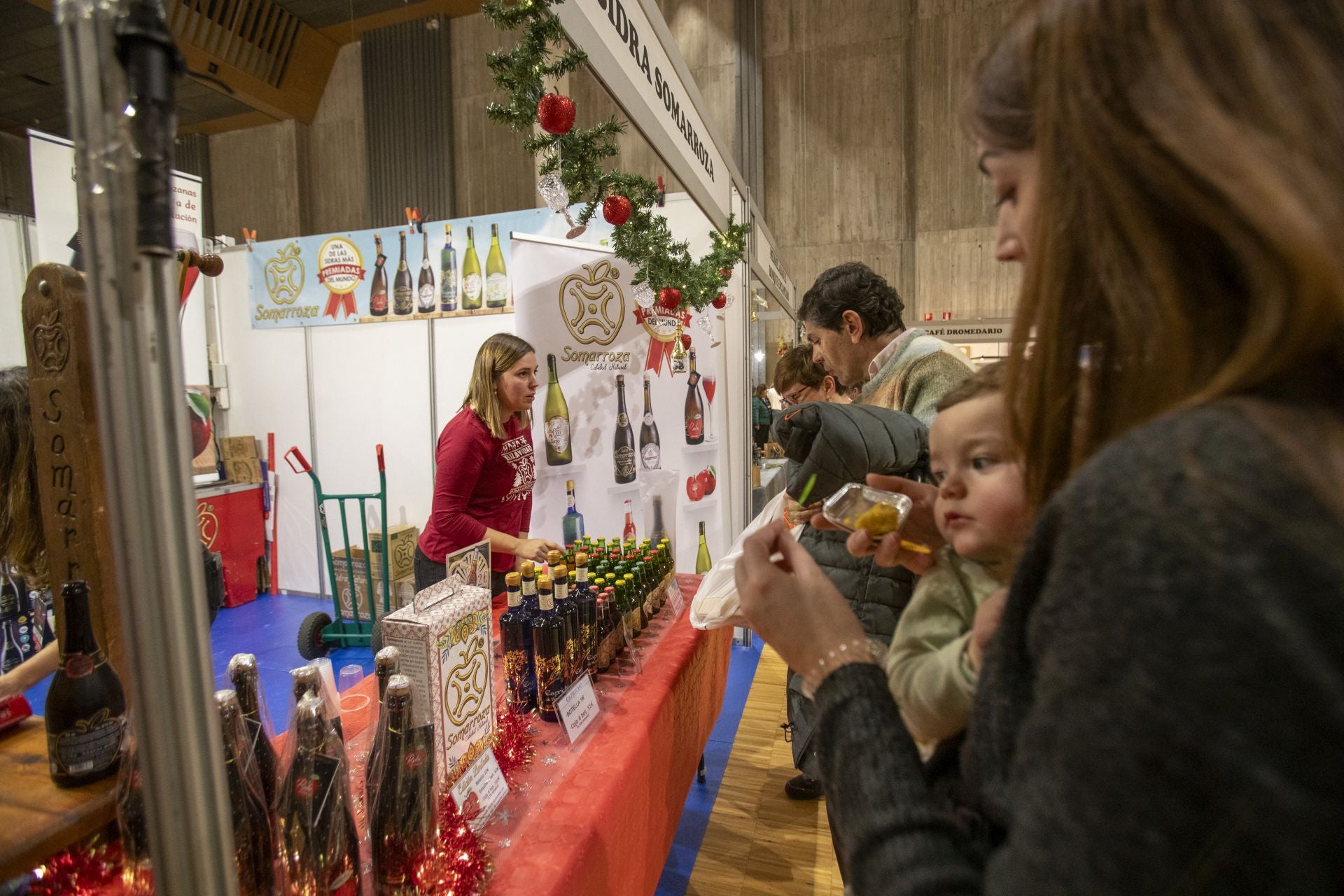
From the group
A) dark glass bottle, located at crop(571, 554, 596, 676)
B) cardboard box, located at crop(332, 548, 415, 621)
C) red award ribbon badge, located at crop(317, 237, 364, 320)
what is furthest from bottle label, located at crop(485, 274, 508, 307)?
dark glass bottle, located at crop(571, 554, 596, 676)

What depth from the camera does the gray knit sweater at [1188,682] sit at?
29cm

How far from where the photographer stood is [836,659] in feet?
2.05

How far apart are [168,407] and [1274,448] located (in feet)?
1.93

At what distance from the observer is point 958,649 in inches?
34.2

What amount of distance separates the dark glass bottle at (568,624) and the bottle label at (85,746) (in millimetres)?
777

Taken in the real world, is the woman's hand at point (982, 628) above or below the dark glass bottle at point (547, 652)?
above

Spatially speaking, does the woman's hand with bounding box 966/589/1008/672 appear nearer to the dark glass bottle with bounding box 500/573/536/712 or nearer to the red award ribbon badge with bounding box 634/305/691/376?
the dark glass bottle with bounding box 500/573/536/712

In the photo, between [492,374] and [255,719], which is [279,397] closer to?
[492,374]

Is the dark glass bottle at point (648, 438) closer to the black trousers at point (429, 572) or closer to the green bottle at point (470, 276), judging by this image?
the black trousers at point (429, 572)

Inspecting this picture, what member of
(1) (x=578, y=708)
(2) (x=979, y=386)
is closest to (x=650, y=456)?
(1) (x=578, y=708)

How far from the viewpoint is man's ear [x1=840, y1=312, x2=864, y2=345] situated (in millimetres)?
2137

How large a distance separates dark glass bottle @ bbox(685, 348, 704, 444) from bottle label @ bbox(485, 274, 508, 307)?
1539mm

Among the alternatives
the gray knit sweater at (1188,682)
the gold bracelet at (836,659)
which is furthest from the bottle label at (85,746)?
the gray knit sweater at (1188,682)

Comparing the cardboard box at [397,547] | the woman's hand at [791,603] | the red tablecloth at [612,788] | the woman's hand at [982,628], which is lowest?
the cardboard box at [397,547]
